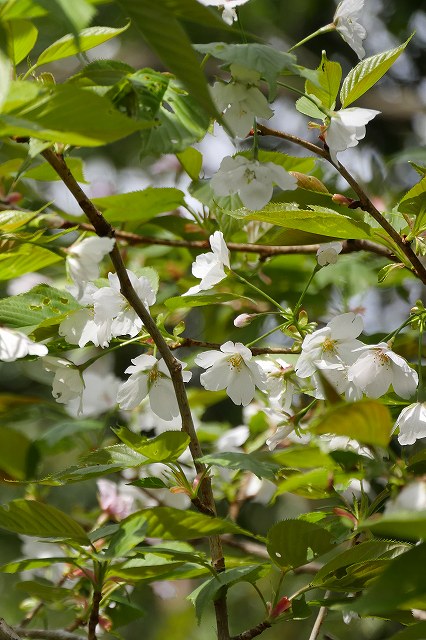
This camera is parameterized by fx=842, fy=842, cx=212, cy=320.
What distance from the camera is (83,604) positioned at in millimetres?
1044

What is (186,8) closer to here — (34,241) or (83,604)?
(34,241)

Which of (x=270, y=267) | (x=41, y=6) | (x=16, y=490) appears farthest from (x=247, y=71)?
(x=16, y=490)

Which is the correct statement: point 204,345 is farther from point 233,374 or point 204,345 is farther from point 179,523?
point 179,523

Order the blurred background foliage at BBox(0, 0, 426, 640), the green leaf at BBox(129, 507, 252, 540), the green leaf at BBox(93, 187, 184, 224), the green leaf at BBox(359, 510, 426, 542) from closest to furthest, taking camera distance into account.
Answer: the green leaf at BBox(359, 510, 426, 542)
the green leaf at BBox(129, 507, 252, 540)
the green leaf at BBox(93, 187, 184, 224)
the blurred background foliage at BBox(0, 0, 426, 640)

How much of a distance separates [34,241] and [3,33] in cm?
16

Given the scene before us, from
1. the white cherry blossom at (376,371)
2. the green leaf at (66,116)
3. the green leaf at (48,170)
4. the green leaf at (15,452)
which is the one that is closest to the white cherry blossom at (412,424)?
the white cherry blossom at (376,371)

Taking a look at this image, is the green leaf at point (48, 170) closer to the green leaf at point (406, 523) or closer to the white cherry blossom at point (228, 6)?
the white cherry blossom at point (228, 6)

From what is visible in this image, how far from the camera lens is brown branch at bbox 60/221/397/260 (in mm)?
1005

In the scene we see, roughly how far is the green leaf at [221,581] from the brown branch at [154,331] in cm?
4

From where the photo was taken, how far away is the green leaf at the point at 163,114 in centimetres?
65

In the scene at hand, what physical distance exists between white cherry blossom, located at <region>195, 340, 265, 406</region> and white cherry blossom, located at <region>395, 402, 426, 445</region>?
140 mm

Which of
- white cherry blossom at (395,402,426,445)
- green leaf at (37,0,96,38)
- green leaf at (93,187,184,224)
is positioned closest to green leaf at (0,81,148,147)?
green leaf at (37,0,96,38)

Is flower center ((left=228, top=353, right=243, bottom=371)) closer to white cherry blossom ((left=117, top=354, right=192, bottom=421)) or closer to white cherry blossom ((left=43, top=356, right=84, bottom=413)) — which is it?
white cherry blossom ((left=117, top=354, right=192, bottom=421))

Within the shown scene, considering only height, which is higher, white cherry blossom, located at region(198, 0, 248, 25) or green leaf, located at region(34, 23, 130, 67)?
green leaf, located at region(34, 23, 130, 67)
